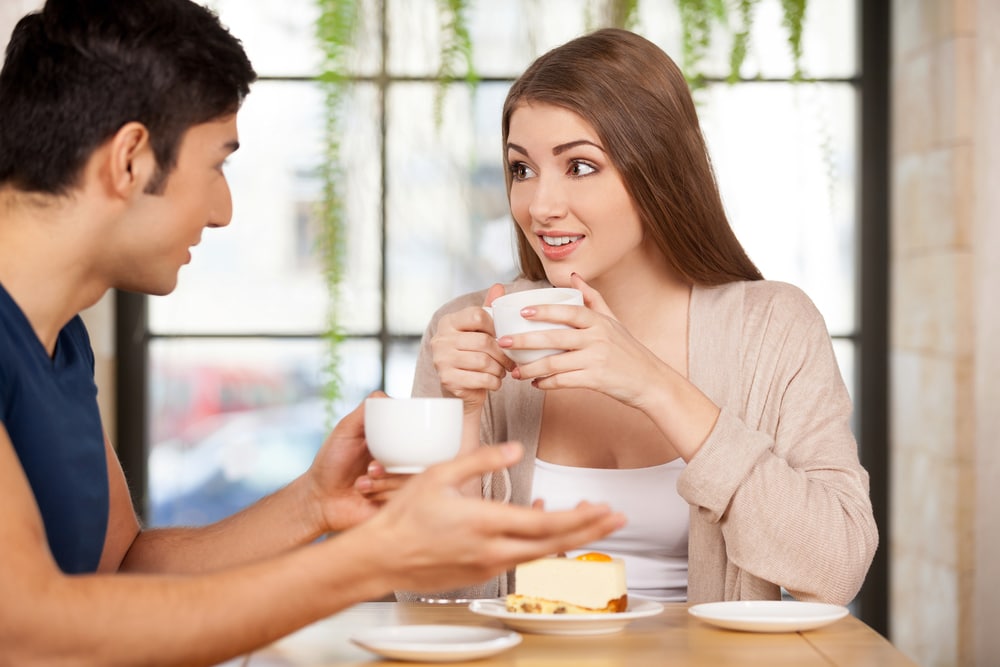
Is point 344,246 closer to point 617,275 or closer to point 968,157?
point 617,275

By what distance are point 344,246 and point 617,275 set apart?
3.31ft

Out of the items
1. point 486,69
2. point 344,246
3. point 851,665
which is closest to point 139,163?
point 851,665

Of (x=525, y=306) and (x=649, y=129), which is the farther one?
(x=649, y=129)

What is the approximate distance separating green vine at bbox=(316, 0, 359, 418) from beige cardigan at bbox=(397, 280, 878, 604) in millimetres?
791

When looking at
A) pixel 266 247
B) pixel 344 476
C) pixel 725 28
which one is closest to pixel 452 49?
pixel 725 28

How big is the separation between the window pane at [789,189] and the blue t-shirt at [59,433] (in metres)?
2.16

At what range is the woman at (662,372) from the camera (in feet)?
5.49

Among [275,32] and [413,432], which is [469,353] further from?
[275,32]

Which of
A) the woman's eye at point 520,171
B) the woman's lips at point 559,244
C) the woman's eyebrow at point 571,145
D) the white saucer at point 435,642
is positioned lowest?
the white saucer at point 435,642

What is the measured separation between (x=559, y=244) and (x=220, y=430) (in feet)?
5.45

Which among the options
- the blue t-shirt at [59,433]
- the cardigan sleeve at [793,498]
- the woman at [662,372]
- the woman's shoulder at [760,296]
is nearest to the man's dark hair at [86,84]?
the blue t-shirt at [59,433]

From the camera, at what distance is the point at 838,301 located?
10.9ft

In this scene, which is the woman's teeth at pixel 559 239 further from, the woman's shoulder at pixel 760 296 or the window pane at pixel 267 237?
the window pane at pixel 267 237

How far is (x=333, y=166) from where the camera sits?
300 cm
